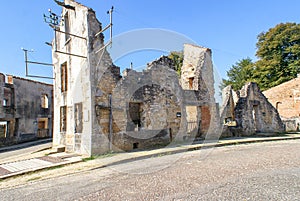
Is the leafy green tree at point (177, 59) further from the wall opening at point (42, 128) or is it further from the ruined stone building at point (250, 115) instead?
the wall opening at point (42, 128)

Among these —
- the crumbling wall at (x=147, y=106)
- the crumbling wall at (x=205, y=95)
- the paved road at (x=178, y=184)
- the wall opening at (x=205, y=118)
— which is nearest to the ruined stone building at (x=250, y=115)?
the crumbling wall at (x=205, y=95)

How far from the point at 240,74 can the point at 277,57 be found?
21.7 feet

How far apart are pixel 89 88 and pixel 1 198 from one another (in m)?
5.27

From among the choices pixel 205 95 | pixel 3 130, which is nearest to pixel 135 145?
pixel 205 95

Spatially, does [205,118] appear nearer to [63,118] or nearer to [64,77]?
[63,118]

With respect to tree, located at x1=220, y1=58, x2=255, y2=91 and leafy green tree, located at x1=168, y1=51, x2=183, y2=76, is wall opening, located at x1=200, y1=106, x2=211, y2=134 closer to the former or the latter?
leafy green tree, located at x1=168, y1=51, x2=183, y2=76

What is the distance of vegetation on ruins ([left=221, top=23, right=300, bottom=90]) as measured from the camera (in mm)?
29516

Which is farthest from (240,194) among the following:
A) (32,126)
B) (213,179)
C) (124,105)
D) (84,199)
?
(32,126)

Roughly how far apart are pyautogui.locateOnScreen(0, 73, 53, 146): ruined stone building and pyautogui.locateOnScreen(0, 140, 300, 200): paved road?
1441 centimetres

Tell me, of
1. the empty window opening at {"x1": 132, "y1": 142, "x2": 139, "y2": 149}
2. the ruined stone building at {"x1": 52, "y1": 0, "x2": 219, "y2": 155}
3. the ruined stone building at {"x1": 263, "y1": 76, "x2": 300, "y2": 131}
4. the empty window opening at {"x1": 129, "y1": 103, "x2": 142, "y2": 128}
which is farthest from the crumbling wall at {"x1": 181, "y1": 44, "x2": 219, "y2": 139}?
the ruined stone building at {"x1": 263, "y1": 76, "x2": 300, "y2": 131}

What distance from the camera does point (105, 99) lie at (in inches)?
365

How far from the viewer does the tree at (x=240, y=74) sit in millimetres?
33781

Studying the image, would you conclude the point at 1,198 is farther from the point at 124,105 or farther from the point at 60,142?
the point at 60,142

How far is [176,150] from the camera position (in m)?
9.25
